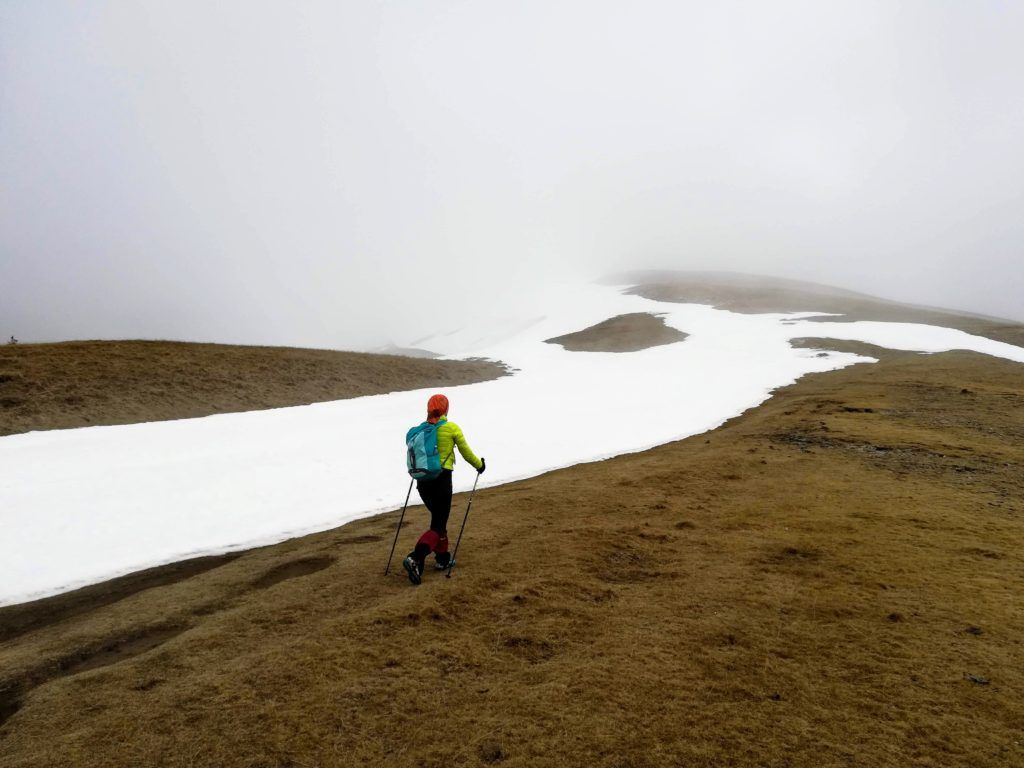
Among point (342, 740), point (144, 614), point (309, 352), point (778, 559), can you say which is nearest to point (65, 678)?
point (144, 614)

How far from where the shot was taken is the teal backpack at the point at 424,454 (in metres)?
9.26

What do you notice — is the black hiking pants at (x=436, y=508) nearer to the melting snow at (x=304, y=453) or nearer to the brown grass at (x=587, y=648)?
the brown grass at (x=587, y=648)

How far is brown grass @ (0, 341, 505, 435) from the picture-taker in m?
23.9

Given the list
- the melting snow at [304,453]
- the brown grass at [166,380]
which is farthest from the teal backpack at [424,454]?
the brown grass at [166,380]

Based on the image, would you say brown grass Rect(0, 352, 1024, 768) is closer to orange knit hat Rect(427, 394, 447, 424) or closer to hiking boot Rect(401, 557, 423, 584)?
hiking boot Rect(401, 557, 423, 584)

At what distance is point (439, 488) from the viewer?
944 centimetres

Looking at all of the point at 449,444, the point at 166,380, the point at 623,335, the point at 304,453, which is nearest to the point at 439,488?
the point at 449,444

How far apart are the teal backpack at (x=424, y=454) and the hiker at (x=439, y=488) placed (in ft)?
0.28

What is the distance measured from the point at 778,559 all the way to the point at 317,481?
1396 centimetres

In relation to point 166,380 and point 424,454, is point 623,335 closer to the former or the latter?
point 166,380

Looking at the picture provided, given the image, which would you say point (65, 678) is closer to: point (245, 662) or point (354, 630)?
point (245, 662)

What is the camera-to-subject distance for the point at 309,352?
39.6m

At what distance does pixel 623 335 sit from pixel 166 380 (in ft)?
137

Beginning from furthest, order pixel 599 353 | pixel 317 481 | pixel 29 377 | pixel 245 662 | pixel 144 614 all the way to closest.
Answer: pixel 599 353, pixel 29 377, pixel 317 481, pixel 144 614, pixel 245 662
